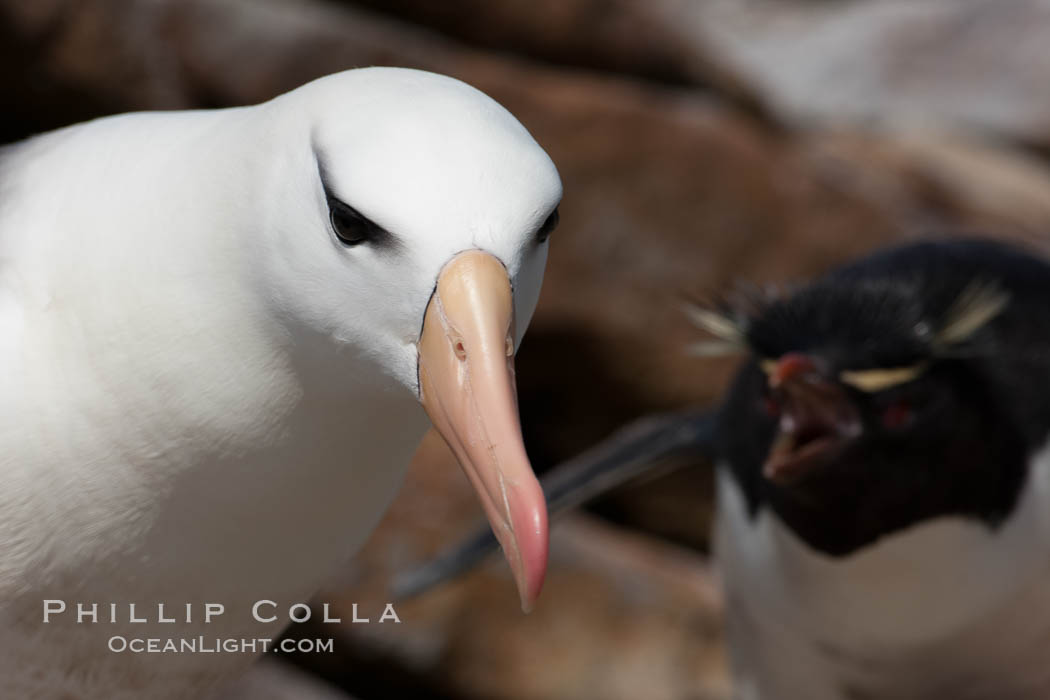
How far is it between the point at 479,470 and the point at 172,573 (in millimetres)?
363

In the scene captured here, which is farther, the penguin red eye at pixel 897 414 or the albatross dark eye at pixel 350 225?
the penguin red eye at pixel 897 414

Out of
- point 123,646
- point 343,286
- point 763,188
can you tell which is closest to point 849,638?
point 123,646

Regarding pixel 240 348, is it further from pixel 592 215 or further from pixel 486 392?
pixel 592 215

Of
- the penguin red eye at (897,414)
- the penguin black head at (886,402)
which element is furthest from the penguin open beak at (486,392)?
the penguin red eye at (897,414)

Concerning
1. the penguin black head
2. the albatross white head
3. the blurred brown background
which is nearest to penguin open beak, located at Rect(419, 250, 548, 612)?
the albatross white head

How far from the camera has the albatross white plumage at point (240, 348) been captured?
2.69ft

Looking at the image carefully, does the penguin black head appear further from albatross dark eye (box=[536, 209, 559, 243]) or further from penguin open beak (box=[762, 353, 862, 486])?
albatross dark eye (box=[536, 209, 559, 243])

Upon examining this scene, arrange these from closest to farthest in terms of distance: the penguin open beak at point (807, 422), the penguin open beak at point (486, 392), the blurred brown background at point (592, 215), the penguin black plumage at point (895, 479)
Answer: the penguin open beak at point (486, 392) → the penguin open beak at point (807, 422) → the penguin black plumage at point (895, 479) → the blurred brown background at point (592, 215)

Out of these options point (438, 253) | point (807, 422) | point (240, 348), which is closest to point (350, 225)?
point (438, 253)

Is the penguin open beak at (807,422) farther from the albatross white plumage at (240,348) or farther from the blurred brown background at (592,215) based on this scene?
the blurred brown background at (592,215)

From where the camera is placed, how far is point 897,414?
1.87m

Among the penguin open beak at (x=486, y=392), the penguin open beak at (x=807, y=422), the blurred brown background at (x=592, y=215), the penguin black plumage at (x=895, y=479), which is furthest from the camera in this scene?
the blurred brown background at (x=592, y=215)

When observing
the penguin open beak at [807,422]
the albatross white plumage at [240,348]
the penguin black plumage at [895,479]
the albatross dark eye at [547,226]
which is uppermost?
the albatross dark eye at [547,226]

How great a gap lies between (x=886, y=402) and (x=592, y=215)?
1.83 m
